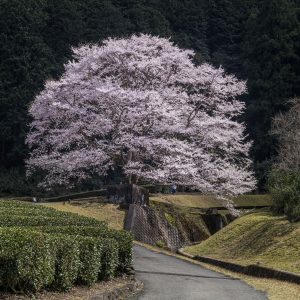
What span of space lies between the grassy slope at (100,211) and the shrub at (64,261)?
13535 millimetres

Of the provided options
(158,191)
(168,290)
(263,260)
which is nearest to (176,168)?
(158,191)

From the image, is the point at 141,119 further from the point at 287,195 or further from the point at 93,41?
the point at 93,41

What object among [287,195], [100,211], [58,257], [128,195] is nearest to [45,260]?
[58,257]

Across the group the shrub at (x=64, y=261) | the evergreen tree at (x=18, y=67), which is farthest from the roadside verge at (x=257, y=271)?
the evergreen tree at (x=18, y=67)

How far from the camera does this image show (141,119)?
A: 2781 centimetres

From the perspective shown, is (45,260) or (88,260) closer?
(45,260)

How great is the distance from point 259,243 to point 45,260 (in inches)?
378

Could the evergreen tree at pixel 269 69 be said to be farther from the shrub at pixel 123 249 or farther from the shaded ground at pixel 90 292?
the shaded ground at pixel 90 292

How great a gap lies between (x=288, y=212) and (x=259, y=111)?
28.8 meters

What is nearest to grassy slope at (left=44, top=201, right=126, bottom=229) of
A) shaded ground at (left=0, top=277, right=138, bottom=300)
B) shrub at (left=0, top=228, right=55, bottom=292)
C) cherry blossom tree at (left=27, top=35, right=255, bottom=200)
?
cherry blossom tree at (left=27, top=35, right=255, bottom=200)

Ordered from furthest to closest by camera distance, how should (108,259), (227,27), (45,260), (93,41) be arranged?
(227,27)
(93,41)
(108,259)
(45,260)

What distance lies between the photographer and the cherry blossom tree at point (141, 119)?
27.6 m

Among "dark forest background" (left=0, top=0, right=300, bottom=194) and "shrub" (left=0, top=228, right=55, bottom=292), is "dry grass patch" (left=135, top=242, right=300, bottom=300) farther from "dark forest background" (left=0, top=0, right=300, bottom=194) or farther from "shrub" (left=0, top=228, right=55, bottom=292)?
"dark forest background" (left=0, top=0, right=300, bottom=194)

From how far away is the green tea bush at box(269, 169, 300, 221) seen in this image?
1738 centimetres
